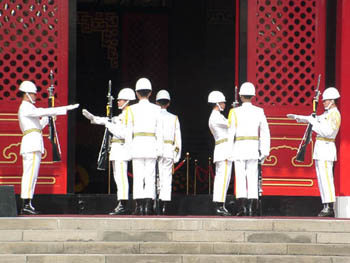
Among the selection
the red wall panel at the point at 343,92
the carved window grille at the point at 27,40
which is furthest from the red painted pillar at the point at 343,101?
the carved window grille at the point at 27,40

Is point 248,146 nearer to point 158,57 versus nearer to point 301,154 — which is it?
point 301,154

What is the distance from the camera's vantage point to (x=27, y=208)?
12.9 m

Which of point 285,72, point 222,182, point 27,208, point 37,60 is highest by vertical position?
point 37,60

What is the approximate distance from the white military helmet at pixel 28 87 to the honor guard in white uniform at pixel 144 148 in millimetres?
1368

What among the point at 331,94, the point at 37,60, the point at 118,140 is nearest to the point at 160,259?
the point at 118,140

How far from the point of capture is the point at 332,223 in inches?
457

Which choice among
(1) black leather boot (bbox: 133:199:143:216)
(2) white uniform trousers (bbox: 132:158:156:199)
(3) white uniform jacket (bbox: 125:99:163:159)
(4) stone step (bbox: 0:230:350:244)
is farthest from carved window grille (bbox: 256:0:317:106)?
(4) stone step (bbox: 0:230:350:244)

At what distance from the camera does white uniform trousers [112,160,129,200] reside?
13.4m

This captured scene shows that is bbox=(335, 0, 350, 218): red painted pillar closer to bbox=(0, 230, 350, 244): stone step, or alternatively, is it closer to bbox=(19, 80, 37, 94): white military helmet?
bbox=(0, 230, 350, 244): stone step

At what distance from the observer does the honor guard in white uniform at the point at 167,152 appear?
44.6ft

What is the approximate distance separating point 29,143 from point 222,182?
9.00 ft

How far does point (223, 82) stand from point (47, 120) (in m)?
8.11

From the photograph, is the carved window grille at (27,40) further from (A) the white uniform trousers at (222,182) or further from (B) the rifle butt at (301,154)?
(B) the rifle butt at (301,154)

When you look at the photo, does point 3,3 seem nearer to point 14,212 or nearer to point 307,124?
point 14,212
